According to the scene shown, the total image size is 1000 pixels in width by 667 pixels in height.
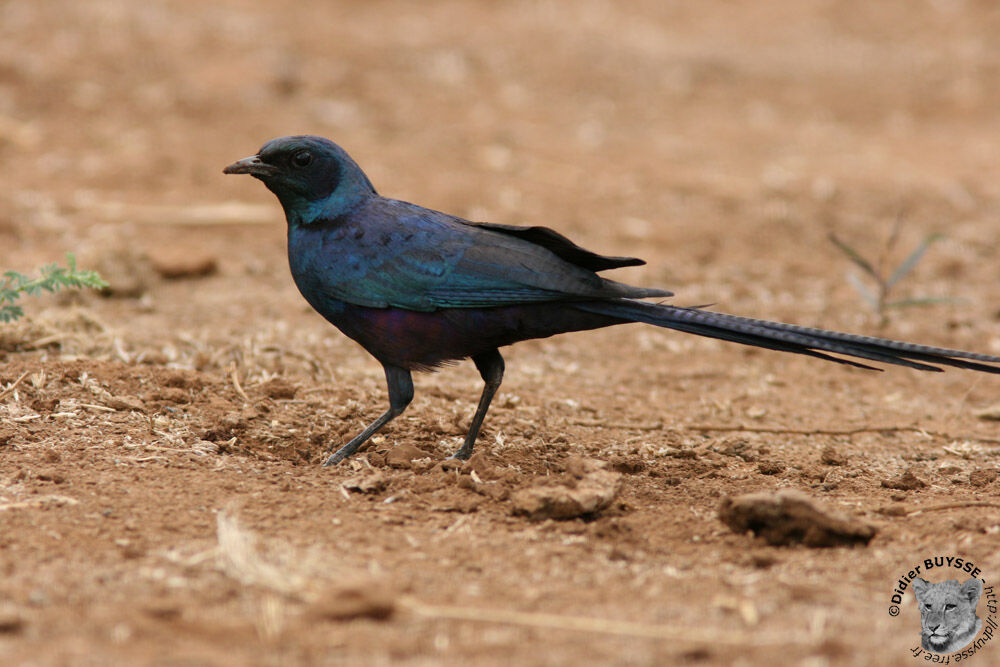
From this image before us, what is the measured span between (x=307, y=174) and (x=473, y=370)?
209 cm

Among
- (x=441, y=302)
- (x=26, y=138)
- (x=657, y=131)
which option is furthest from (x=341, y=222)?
(x=657, y=131)

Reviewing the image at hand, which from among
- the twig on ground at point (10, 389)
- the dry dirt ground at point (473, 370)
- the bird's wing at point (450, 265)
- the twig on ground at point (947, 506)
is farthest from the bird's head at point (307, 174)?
the twig on ground at point (947, 506)

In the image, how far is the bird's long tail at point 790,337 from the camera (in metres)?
3.94

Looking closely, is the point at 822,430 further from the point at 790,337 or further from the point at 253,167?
the point at 253,167

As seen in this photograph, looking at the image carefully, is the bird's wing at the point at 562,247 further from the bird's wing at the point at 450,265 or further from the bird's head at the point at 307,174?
the bird's head at the point at 307,174

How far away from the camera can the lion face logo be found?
2.98 meters

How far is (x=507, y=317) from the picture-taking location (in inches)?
177

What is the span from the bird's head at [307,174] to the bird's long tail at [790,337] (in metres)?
1.23

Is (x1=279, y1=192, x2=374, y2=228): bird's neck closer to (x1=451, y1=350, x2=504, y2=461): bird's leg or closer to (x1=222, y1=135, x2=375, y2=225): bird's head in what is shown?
(x1=222, y1=135, x2=375, y2=225): bird's head

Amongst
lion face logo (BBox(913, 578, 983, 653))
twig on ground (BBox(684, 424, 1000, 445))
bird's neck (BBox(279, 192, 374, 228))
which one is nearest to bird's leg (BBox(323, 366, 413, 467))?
bird's neck (BBox(279, 192, 374, 228))

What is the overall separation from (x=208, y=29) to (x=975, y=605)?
11785mm

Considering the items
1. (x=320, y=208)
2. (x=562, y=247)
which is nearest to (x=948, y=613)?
(x=562, y=247)

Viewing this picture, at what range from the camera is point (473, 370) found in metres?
6.48

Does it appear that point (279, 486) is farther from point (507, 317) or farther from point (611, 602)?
point (611, 602)
